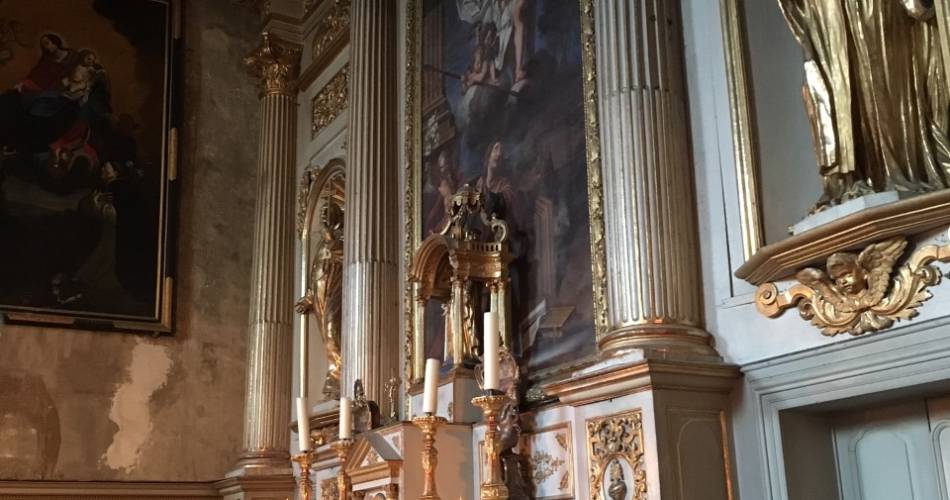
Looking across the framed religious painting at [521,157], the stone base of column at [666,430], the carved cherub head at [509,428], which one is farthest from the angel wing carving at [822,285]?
the carved cherub head at [509,428]

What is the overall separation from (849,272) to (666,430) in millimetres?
1057

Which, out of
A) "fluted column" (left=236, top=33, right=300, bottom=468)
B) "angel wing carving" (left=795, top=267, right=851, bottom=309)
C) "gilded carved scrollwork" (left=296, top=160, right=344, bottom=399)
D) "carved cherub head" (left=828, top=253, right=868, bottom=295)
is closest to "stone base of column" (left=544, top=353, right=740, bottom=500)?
"angel wing carving" (left=795, top=267, right=851, bottom=309)

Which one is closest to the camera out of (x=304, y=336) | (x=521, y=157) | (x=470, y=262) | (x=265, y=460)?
(x=470, y=262)

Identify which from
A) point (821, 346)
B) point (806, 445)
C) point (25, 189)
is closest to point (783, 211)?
point (821, 346)

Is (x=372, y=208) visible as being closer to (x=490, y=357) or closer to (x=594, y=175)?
(x=594, y=175)

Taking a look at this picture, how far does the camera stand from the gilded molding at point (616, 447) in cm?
473

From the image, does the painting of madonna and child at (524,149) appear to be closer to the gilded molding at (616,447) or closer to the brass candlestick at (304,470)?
the gilded molding at (616,447)

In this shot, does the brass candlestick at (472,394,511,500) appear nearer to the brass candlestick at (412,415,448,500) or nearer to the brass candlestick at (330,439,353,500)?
the brass candlestick at (412,415,448,500)

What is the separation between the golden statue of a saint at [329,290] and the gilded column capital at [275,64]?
1.71 meters

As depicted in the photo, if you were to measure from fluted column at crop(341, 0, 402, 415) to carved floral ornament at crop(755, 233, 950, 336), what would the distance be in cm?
401

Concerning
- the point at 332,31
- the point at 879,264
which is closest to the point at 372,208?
the point at 332,31

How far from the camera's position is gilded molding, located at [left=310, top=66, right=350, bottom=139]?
9.99 m

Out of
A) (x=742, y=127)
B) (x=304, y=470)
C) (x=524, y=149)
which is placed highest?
(x=524, y=149)

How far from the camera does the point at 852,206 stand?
429 centimetres
